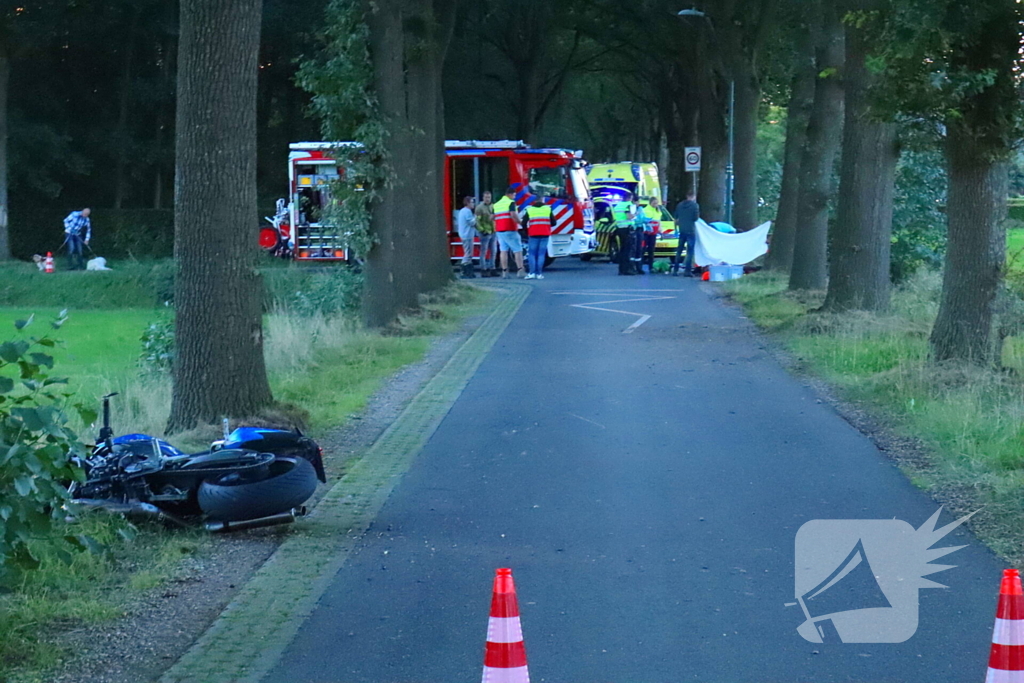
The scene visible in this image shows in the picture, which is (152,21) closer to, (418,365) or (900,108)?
(418,365)

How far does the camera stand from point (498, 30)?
4403 centimetres

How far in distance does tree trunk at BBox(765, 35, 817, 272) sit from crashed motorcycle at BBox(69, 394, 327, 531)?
848 inches

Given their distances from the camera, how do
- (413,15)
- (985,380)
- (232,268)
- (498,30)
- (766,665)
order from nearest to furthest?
(766,665) → (232,268) → (985,380) → (413,15) → (498,30)

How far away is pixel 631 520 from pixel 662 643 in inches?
93.9

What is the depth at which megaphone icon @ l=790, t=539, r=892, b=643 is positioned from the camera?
636cm

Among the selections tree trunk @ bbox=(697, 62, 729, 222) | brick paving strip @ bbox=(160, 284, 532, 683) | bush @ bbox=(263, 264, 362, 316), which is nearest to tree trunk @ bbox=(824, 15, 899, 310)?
bush @ bbox=(263, 264, 362, 316)

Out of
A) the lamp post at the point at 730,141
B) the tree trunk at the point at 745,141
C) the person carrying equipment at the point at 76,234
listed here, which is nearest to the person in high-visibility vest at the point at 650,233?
the tree trunk at the point at 745,141

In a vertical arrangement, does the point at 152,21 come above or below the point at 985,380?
above

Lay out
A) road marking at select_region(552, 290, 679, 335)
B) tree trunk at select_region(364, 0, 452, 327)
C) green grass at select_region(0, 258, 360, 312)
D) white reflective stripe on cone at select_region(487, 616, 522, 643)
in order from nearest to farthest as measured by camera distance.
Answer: white reflective stripe on cone at select_region(487, 616, 522, 643) → tree trunk at select_region(364, 0, 452, 327) → road marking at select_region(552, 290, 679, 335) → green grass at select_region(0, 258, 360, 312)

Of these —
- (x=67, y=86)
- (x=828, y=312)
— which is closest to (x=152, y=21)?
(x=67, y=86)

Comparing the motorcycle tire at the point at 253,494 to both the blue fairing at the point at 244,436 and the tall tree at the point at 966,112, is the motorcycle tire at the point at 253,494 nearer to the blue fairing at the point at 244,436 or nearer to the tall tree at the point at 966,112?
the blue fairing at the point at 244,436

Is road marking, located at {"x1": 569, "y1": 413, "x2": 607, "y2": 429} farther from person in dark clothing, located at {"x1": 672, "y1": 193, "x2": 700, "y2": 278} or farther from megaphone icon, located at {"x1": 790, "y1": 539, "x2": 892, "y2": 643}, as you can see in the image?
person in dark clothing, located at {"x1": 672, "y1": 193, "x2": 700, "y2": 278}

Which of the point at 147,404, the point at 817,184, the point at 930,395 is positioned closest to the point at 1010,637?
the point at 930,395

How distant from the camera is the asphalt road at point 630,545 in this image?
5.89 meters
